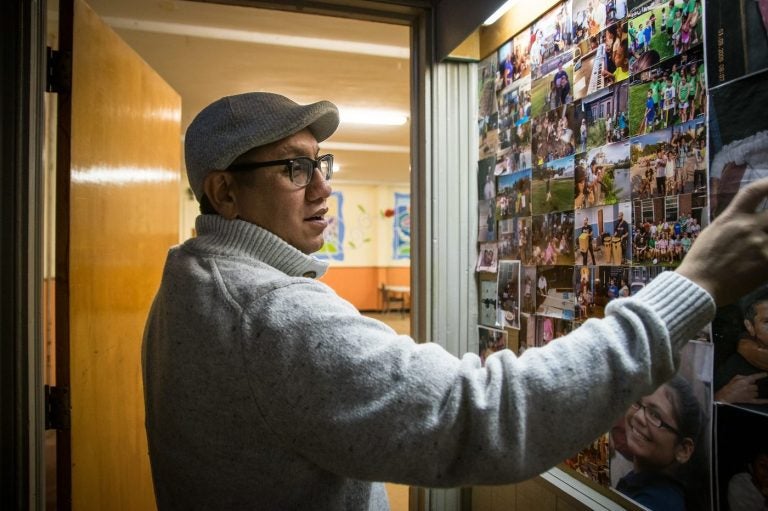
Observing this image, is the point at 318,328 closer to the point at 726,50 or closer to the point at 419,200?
the point at 726,50

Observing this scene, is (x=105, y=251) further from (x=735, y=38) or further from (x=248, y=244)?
(x=735, y=38)

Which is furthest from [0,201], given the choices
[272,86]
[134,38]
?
[272,86]

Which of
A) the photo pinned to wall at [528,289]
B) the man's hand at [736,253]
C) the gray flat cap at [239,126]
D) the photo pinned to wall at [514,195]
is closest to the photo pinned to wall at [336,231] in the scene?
the photo pinned to wall at [514,195]

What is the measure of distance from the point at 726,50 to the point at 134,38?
3.18 metres

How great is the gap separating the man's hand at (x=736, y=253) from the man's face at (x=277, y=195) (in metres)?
0.66

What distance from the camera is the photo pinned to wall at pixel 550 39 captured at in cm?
122

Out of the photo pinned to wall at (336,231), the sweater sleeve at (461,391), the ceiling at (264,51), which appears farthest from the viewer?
the photo pinned to wall at (336,231)

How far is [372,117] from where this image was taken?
16.7ft

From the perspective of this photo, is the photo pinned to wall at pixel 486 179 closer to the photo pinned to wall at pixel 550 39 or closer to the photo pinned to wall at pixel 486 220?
the photo pinned to wall at pixel 486 220

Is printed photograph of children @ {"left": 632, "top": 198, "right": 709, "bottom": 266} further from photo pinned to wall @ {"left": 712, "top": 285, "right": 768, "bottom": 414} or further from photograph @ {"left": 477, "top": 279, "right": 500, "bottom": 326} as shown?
photograph @ {"left": 477, "top": 279, "right": 500, "bottom": 326}

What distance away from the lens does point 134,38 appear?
3.07 meters

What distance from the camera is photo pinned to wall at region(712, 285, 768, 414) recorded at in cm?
79

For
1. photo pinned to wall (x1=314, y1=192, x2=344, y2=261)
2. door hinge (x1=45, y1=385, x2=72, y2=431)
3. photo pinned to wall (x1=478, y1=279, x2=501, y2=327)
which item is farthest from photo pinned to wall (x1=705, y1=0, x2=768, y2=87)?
photo pinned to wall (x1=314, y1=192, x2=344, y2=261)

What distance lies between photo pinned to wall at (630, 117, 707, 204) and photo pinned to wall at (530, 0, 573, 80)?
34 centimetres
